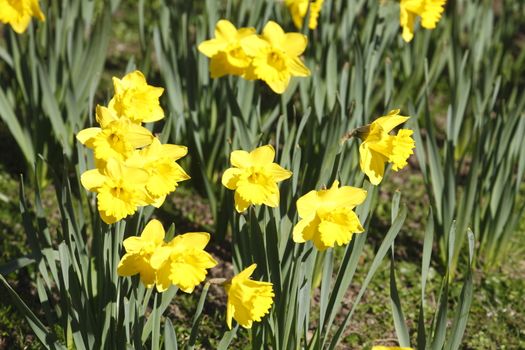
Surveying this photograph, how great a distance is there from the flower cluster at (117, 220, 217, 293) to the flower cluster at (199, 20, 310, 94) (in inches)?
32.0

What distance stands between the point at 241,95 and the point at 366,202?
903 mm

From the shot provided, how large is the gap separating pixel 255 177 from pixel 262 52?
0.65 meters

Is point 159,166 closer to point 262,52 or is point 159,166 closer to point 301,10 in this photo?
point 262,52

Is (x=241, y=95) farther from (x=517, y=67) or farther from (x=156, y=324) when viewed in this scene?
(x=517, y=67)

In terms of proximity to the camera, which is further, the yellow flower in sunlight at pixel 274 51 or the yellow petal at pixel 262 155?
the yellow flower in sunlight at pixel 274 51

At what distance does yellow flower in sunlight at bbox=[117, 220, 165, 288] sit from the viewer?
69.8 inches

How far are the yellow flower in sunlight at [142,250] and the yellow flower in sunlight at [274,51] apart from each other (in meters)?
0.82

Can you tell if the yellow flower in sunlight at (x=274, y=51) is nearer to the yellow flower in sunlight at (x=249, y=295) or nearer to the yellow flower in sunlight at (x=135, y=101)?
the yellow flower in sunlight at (x=135, y=101)

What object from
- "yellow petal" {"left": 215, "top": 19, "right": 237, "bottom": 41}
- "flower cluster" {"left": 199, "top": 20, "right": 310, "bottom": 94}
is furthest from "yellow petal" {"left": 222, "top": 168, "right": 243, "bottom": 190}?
"yellow petal" {"left": 215, "top": 19, "right": 237, "bottom": 41}

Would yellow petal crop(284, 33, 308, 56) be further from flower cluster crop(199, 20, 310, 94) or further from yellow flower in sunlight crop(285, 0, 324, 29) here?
yellow flower in sunlight crop(285, 0, 324, 29)

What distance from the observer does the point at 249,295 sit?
68.7 inches

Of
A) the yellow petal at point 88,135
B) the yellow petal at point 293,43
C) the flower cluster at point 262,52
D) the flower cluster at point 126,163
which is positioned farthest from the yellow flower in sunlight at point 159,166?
the yellow petal at point 293,43

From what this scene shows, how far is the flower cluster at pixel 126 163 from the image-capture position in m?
1.77

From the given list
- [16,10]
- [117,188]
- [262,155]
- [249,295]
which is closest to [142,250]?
[117,188]
